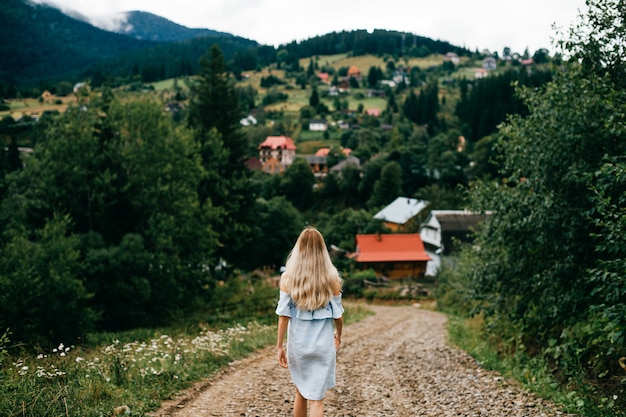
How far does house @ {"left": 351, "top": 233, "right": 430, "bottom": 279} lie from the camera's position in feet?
187

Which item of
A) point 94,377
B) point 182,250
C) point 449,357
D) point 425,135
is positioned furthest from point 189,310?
point 425,135

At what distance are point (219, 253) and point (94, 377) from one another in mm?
27002

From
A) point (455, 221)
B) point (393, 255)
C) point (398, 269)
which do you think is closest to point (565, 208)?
point (393, 255)

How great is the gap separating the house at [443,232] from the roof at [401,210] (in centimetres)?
955

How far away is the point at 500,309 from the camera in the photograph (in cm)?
1230

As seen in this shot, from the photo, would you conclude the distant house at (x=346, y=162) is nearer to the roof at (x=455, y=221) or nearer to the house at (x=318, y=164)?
the house at (x=318, y=164)

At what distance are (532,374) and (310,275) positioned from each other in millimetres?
6329

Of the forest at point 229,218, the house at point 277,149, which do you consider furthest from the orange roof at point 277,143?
the forest at point 229,218

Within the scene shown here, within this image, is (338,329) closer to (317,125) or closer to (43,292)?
(43,292)

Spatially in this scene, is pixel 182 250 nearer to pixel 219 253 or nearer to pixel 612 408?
pixel 219 253

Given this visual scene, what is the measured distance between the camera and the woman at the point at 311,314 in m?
5.23

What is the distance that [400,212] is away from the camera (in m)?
75.3

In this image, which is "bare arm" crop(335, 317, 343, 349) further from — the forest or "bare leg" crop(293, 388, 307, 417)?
the forest

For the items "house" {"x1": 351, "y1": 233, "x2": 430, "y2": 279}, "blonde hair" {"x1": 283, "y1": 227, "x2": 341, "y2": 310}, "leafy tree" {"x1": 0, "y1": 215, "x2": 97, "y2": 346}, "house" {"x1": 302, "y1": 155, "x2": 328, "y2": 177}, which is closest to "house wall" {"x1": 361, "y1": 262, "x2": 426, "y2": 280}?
"house" {"x1": 351, "y1": 233, "x2": 430, "y2": 279}
